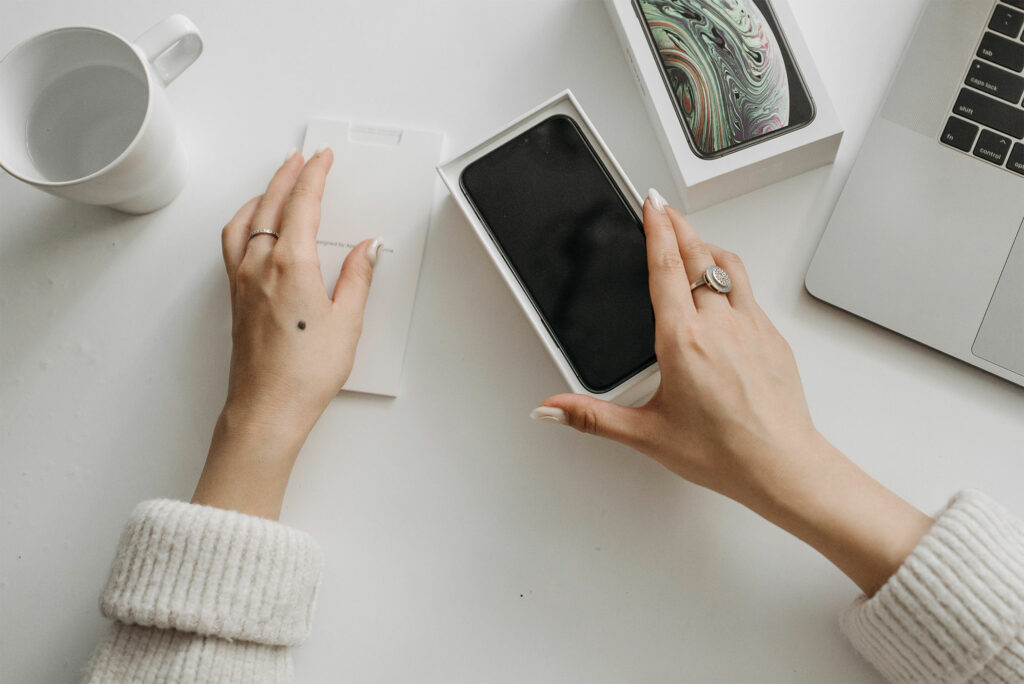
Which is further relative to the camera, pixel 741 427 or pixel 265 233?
pixel 265 233

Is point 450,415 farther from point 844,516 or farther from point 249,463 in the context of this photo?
point 844,516

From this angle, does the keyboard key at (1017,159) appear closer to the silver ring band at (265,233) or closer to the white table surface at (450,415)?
the white table surface at (450,415)

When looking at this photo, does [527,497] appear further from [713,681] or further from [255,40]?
[255,40]

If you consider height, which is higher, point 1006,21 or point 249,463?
point 1006,21

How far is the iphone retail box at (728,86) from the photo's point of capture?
603 mm

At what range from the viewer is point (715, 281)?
1.87 ft

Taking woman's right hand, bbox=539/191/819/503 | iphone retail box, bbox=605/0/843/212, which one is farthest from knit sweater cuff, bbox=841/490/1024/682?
iphone retail box, bbox=605/0/843/212

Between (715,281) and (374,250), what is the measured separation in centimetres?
32

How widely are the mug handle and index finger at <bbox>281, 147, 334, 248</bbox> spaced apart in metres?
0.14

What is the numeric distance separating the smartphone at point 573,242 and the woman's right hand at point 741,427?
3cm

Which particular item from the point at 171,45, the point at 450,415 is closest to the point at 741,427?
the point at 450,415

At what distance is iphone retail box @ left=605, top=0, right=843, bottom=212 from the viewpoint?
60 cm

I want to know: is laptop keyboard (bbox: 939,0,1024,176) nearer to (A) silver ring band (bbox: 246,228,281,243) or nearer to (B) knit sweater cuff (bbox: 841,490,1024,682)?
(B) knit sweater cuff (bbox: 841,490,1024,682)

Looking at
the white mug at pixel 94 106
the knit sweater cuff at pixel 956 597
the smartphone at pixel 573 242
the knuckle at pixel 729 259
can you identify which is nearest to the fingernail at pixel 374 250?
the smartphone at pixel 573 242
